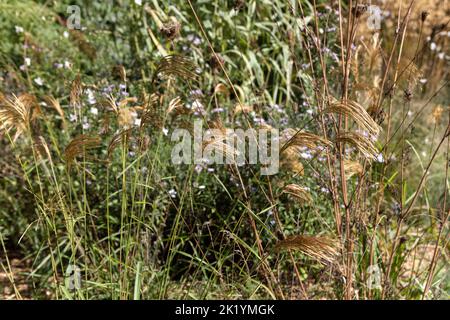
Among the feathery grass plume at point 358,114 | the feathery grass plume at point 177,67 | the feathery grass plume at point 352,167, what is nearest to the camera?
the feathery grass plume at point 358,114

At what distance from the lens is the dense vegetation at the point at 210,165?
253 centimetres

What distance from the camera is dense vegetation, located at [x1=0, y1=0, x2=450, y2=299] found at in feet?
8.29

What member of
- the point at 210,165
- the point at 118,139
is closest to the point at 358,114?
the point at 118,139

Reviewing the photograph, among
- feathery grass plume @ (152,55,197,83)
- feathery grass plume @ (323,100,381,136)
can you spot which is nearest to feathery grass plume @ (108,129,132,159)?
feathery grass plume @ (152,55,197,83)

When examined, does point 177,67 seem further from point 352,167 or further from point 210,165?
point 210,165

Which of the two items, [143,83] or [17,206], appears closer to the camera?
[17,206]

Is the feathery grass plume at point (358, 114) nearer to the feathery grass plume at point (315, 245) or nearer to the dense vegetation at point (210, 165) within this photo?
the dense vegetation at point (210, 165)

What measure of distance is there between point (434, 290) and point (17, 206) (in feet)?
7.68

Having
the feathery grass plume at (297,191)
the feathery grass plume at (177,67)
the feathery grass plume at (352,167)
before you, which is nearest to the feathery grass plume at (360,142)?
the feathery grass plume at (297,191)

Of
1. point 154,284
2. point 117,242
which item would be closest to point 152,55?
point 117,242

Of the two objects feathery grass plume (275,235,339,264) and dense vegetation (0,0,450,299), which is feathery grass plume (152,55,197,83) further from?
feathery grass plume (275,235,339,264)

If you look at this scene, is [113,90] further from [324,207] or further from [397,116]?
[397,116]

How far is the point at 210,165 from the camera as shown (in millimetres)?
3867

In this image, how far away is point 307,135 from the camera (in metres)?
2.08
